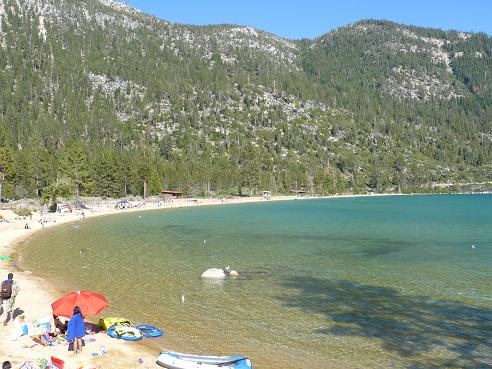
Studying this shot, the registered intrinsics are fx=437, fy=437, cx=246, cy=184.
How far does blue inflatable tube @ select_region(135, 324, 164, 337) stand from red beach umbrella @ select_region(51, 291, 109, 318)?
2.47m

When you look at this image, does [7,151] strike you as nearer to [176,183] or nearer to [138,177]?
[138,177]

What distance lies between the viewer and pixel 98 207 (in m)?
128

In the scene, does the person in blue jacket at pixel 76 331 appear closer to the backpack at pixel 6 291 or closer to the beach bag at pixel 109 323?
the beach bag at pixel 109 323

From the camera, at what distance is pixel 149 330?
22609 millimetres

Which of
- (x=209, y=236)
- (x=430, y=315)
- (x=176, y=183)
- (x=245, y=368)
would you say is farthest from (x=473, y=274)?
(x=176, y=183)

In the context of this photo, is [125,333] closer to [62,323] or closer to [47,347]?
[62,323]

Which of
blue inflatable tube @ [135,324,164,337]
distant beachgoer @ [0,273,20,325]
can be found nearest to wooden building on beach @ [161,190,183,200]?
distant beachgoer @ [0,273,20,325]

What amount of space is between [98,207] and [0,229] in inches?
2319

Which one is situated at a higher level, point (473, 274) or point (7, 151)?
point (7, 151)

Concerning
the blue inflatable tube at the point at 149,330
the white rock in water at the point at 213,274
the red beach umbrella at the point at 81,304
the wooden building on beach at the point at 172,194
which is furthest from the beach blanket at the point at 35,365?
the wooden building on beach at the point at 172,194

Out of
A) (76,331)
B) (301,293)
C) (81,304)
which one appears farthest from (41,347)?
(301,293)

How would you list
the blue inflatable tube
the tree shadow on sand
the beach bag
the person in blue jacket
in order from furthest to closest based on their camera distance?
the beach bag → the blue inflatable tube → the tree shadow on sand → the person in blue jacket

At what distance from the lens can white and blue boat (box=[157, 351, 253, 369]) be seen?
1738 centimetres

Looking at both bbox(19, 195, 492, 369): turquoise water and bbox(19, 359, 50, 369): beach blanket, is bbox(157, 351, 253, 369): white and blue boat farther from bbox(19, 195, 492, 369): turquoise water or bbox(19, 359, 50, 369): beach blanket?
bbox(19, 359, 50, 369): beach blanket
